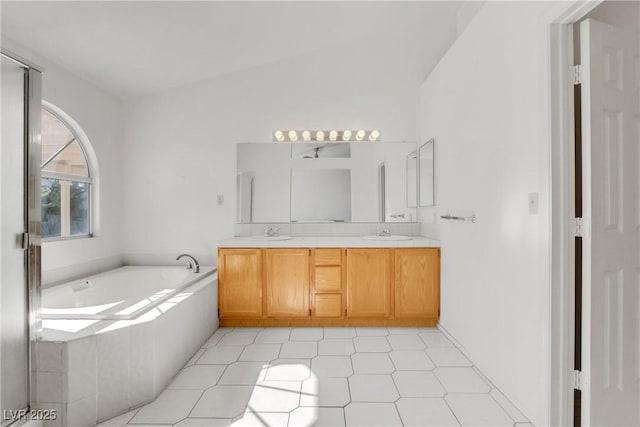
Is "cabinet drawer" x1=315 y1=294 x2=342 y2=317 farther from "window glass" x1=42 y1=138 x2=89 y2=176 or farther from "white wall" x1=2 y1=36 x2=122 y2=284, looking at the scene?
"window glass" x1=42 y1=138 x2=89 y2=176

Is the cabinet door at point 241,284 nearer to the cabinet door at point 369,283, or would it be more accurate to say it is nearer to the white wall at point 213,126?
the white wall at point 213,126

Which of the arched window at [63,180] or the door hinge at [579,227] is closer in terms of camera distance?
the door hinge at [579,227]

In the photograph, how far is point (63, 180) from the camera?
276cm

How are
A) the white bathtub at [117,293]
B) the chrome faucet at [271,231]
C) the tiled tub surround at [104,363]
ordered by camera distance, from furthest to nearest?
the chrome faucet at [271,231]
the white bathtub at [117,293]
the tiled tub surround at [104,363]

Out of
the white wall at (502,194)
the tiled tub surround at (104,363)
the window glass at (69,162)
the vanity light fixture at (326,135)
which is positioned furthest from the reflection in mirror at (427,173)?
the window glass at (69,162)

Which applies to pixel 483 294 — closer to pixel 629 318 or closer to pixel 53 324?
pixel 629 318

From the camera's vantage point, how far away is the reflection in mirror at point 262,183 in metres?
3.34

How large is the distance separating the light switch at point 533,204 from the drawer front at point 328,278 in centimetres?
161

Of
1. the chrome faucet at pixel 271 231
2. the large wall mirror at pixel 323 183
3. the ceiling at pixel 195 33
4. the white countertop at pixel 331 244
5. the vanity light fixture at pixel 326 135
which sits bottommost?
the white countertop at pixel 331 244

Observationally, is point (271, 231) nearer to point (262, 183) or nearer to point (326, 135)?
point (262, 183)

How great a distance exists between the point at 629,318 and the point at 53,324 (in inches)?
111

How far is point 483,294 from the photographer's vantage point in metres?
2.04

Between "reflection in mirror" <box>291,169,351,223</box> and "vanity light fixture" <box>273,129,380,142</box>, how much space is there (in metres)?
0.33

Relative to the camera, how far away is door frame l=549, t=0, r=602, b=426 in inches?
56.5
